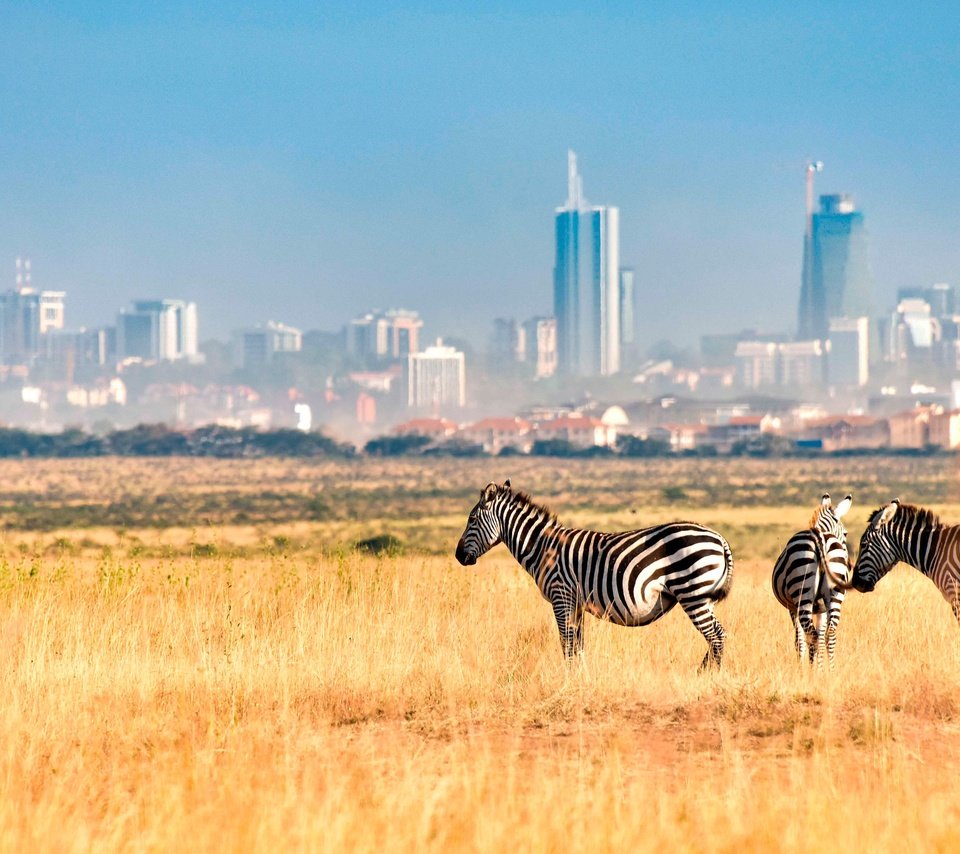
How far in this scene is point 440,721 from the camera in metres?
10.8

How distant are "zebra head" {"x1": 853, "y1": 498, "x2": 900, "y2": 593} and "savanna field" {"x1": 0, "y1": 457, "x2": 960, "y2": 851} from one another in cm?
64

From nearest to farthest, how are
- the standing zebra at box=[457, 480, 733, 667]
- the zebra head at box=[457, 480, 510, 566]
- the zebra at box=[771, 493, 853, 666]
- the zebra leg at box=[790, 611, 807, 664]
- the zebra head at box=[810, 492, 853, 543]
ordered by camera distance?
the standing zebra at box=[457, 480, 733, 667]
the zebra at box=[771, 493, 853, 666]
the zebra leg at box=[790, 611, 807, 664]
the zebra head at box=[810, 492, 853, 543]
the zebra head at box=[457, 480, 510, 566]

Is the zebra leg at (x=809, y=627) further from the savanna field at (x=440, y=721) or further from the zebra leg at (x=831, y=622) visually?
the savanna field at (x=440, y=721)

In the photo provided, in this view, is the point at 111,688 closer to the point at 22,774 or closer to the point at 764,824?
the point at 22,774

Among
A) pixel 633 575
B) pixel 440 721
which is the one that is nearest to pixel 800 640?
pixel 633 575

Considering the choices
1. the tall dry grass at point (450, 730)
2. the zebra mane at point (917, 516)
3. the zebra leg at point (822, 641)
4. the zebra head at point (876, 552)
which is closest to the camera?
the tall dry grass at point (450, 730)

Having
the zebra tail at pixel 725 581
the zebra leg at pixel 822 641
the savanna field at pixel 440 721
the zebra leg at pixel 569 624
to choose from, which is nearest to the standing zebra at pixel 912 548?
the savanna field at pixel 440 721

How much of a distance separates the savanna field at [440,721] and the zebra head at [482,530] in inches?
31.5

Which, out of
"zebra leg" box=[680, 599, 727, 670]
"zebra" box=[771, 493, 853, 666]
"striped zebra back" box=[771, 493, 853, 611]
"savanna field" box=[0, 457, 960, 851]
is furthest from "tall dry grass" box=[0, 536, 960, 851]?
"striped zebra back" box=[771, 493, 853, 611]

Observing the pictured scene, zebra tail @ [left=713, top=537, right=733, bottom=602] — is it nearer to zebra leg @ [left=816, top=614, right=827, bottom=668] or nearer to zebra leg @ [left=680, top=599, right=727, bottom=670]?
zebra leg @ [left=680, top=599, right=727, bottom=670]

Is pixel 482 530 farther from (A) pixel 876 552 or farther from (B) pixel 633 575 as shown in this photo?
(A) pixel 876 552

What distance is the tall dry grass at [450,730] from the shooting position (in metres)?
8.35

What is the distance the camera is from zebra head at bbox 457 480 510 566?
1399cm

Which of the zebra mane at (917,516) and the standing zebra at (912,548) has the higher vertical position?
the zebra mane at (917,516)
